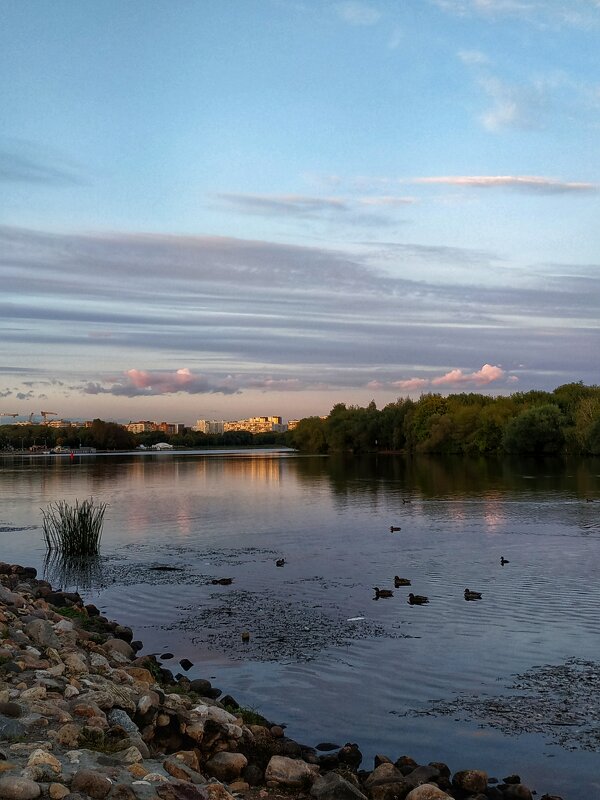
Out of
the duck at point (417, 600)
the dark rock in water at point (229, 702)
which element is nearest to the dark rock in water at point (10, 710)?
the dark rock in water at point (229, 702)

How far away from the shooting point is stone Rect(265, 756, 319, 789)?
873 cm

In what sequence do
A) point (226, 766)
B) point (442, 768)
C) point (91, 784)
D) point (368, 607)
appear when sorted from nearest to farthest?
point (91, 784) → point (226, 766) → point (442, 768) → point (368, 607)

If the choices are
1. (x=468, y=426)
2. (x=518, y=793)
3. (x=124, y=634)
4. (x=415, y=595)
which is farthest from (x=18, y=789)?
(x=468, y=426)

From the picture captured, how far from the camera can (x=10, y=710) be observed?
28.5 feet

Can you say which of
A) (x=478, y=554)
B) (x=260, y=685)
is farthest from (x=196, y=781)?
(x=478, y=554)

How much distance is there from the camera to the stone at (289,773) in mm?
8734

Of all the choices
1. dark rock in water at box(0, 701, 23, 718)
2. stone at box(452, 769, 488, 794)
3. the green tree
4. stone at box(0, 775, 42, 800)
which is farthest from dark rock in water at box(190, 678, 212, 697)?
the green tree

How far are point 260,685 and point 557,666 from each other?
5.43 m

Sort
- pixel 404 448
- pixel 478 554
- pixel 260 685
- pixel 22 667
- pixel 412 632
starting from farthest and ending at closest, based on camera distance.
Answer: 1. pixel 404 448
2. pixel 478 554
3. pixel 412 632
4. pixel 260 685
5. pixel 22 667

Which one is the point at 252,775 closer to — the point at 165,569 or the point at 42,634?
the point at 42,634

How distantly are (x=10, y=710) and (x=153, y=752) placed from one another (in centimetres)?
167

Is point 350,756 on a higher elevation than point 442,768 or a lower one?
lower

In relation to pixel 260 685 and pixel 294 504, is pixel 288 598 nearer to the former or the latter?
pixel 260 685

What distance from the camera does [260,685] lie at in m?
13.6
